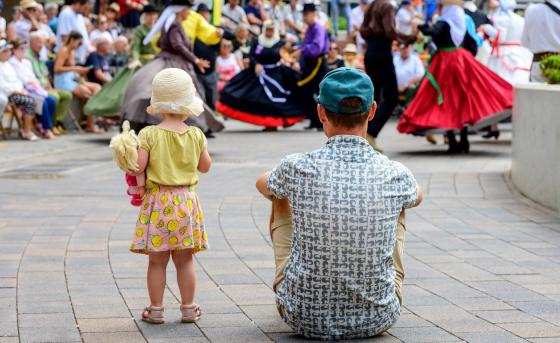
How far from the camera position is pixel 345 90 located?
4.91 m

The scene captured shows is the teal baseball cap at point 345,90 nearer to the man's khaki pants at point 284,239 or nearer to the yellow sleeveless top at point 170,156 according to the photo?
the man's khaki pants at point 284,239

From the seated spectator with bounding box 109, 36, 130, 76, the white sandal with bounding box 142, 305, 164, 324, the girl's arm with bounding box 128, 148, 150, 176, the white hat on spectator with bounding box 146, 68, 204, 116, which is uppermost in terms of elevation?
the white hat on spectator with bounding box 146, 68, 204, 116

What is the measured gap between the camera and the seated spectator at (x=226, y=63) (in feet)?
73.1

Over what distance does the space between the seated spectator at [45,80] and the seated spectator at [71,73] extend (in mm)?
196

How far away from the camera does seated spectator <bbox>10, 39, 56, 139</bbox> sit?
52.5ft

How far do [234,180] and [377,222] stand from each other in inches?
244

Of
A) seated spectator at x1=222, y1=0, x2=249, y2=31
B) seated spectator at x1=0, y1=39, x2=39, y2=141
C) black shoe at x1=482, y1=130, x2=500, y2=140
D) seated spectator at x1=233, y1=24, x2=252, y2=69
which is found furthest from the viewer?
seated spectator at x1=222, y1=0, x2=249, y2=31

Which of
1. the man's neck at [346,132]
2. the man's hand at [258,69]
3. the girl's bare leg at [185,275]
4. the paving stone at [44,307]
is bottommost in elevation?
the man's hand at [258,69]

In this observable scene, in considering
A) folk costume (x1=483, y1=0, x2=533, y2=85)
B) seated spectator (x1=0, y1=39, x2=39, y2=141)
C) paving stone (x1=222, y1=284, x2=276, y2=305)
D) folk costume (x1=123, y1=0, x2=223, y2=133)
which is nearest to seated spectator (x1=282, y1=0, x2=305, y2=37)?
folk costume (x1=483, y1=0, x2=533, y2=85)

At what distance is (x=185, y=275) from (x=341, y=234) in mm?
873

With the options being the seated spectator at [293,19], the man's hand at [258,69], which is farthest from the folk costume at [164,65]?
the seated spectator at [293,19]

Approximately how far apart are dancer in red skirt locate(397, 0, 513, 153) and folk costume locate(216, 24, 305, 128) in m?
5.21

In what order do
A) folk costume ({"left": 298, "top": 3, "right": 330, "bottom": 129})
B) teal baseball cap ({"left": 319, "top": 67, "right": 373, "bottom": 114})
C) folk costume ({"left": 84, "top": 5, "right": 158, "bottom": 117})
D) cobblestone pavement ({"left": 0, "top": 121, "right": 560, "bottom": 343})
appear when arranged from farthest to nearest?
folk costume ({"left": 298, "top": 3, "right": 330, "bottom": 129})
folk costume ({"left": 84, "top": 5, "right": 158, "bottom": 117})
cobblestone pavement ({"left": 0, "top": 121, "right": 560, "bottom": 343})
teal baseball cap ({"left": 319, "top": 67, "right": 373, "bottom": 114})

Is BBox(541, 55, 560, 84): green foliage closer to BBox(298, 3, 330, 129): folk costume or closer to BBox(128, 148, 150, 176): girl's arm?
BBox(128, 148, 150, 176): girl's arm
